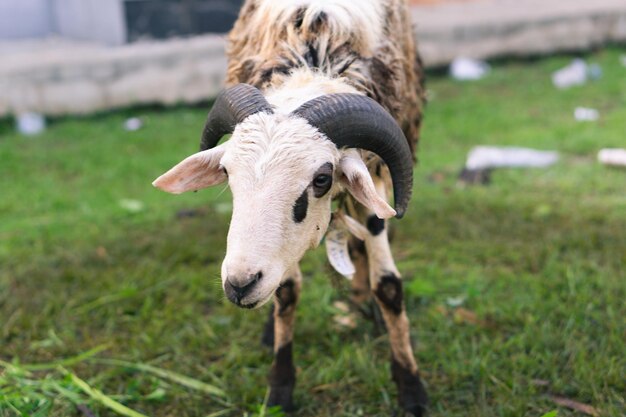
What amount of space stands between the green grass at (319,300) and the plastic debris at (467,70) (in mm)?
3062

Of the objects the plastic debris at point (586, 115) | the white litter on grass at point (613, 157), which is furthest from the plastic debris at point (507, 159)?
the plastic debris at point (586, 115)

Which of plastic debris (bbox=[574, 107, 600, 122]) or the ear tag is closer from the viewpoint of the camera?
the ear tag

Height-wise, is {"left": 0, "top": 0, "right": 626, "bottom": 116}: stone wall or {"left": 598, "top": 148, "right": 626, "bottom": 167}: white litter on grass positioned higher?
{"left": 598, "top": 148, "right": 626, "bottom": 167}: white litter on grass

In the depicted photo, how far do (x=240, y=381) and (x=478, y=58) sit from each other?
8.23 metres

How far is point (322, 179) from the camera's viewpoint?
2.46m

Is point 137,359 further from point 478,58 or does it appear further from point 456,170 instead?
point 478,58

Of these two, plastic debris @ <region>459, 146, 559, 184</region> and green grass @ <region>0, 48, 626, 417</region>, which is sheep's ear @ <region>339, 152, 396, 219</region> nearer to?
green grass @ <region>0, 48, 626, 417</region>

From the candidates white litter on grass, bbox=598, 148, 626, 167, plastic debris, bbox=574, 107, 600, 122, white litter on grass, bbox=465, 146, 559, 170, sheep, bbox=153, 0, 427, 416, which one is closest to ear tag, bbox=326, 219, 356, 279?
sheep, bbox=153, 0, 427, 416

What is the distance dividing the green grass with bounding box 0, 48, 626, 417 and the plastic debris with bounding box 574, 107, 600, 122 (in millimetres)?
642

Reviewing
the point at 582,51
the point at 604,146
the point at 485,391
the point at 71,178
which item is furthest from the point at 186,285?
the point at 582,51

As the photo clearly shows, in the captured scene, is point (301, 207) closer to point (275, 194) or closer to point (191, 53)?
point (275, 194)

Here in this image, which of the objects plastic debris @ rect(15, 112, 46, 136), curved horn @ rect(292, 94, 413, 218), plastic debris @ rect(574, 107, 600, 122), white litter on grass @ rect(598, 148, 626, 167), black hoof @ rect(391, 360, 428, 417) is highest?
curved horn @ rect(292, 94, 413, 218)

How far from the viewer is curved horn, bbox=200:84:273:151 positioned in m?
2.53

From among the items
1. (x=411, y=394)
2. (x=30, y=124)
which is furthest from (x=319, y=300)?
(x=30, y=124)
